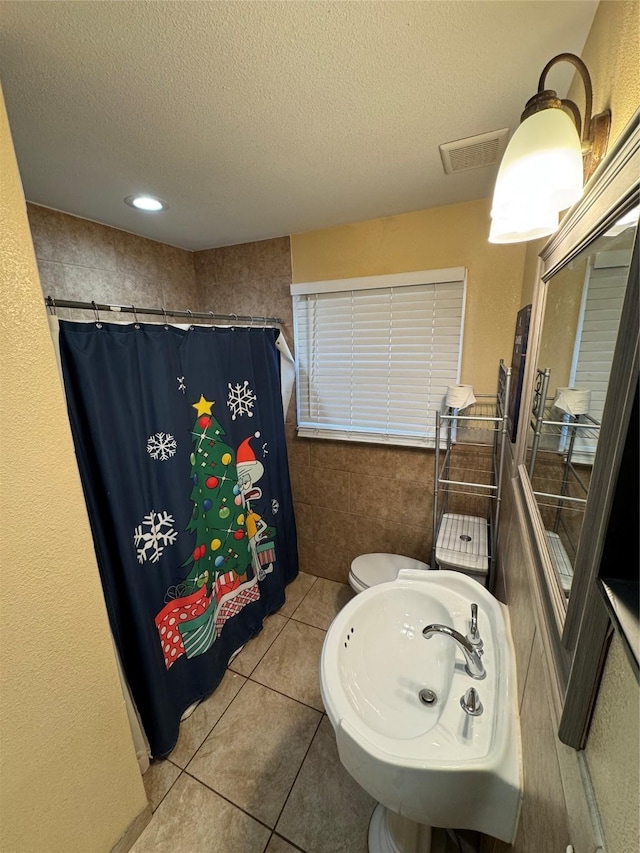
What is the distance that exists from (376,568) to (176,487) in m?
1.13

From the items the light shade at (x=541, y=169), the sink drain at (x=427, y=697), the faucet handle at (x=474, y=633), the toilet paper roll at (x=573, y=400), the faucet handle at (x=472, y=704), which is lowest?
the sink drain at (x=427, y=697)

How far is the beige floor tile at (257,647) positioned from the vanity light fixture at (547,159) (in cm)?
210

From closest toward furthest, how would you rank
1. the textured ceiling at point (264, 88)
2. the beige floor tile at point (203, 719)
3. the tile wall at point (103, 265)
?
the textured ceiling at point (264, 88)
the beige floor tile at point (203, 719)
the tile wall at point (103, 265)

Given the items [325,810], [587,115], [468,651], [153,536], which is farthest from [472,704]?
[587,115]

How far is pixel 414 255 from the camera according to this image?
5.54 feet

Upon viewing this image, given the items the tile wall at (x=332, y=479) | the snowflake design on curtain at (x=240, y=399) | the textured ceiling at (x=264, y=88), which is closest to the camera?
the textured ceiling at (x=264, y=88)

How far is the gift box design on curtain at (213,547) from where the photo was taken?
1454 millimetres

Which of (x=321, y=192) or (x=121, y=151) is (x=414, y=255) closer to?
(x=321, y=192)

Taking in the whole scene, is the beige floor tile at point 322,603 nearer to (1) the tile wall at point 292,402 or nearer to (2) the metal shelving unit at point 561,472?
(1) the tile wall at point 292,402

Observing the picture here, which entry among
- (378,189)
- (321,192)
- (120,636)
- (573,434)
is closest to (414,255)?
(378,189)

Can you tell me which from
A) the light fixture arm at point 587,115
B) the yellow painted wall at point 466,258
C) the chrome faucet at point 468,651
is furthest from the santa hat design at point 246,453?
the light fixture arm at point 587,115

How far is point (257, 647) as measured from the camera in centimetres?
184

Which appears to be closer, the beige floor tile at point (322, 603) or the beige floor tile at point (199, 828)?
the beige floor tile at point (199, 828)

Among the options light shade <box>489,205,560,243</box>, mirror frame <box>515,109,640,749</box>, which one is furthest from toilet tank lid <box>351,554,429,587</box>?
light shade <box>489,205,560,243</box>
